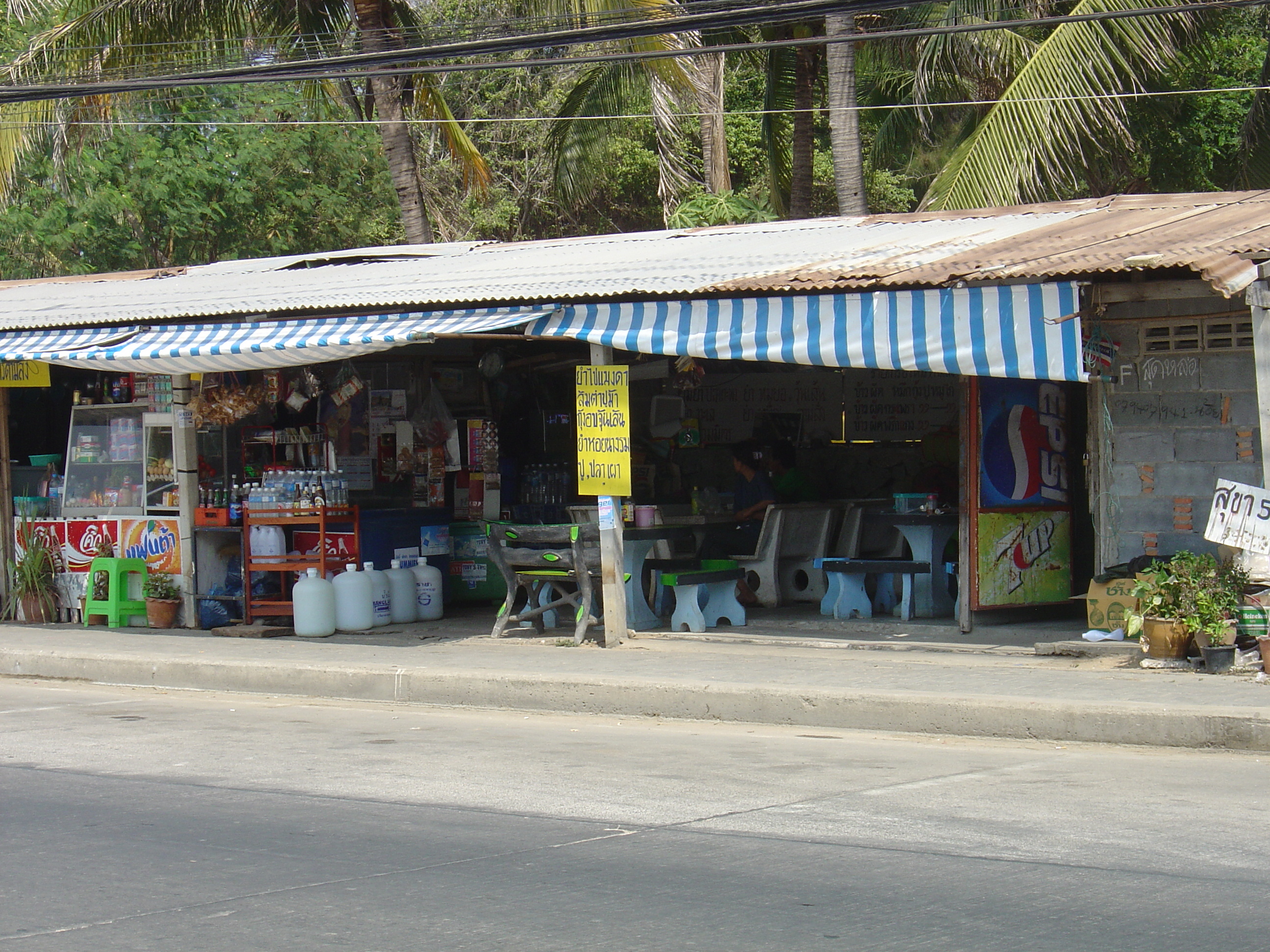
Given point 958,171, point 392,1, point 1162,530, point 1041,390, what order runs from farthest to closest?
point 392,1
point 958,171
point 1041,390
point 1162,530

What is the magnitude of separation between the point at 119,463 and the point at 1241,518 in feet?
35.2

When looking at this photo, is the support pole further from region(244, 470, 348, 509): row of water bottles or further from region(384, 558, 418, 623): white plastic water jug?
region(384, 558, 418, 623): white plastic water jug

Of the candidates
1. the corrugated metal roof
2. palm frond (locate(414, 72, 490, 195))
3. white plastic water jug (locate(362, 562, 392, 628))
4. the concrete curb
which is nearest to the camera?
the concrete curb

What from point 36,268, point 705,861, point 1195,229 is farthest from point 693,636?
point 36,268

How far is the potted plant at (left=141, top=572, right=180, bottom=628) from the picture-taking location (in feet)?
47.0

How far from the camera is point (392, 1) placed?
64.4 feet

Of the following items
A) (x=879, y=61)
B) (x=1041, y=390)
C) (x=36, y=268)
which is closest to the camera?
(x=1041, y=390)

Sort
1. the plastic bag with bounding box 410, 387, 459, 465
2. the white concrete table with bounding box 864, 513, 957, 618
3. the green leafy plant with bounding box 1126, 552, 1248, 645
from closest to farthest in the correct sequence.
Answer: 1. the green leafy plant with bounding box 1126, 552, 1248, 645
2. the white concrete table with bounding box 864, 513, 957, 618
3. the plastic bag with bounding box 410, 387, 459, 465

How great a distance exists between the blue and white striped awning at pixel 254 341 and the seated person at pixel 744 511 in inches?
137

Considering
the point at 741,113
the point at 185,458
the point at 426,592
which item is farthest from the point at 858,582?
the point at 741,113

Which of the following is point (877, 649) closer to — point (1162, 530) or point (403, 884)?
point (1162, 530)

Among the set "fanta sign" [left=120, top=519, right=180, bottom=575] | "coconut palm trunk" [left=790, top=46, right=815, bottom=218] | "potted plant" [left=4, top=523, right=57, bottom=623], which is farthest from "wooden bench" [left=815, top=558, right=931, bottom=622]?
"coconut palm trunk" [left=790, top=46, right=815, bottom=218]

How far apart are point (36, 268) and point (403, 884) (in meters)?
27.9

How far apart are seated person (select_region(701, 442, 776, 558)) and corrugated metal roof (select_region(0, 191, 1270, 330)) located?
2263 mm
